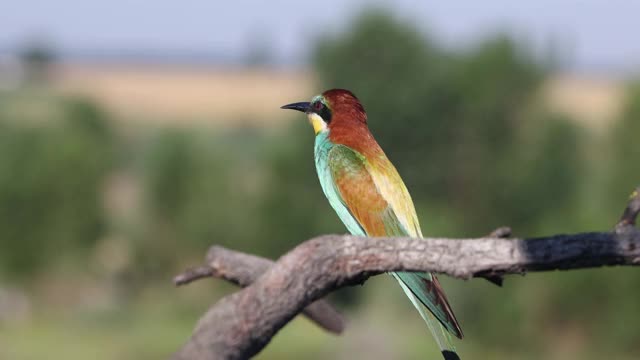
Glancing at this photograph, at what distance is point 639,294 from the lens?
466 inches

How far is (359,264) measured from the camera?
2.23 meters

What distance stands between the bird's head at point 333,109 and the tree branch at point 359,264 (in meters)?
0.72

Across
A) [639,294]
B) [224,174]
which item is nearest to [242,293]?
[639,294]

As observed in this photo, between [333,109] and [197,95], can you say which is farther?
[197,95]

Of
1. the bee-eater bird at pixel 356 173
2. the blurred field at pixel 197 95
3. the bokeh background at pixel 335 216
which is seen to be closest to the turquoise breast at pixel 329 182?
the bee-eater bird at pixel 356 173

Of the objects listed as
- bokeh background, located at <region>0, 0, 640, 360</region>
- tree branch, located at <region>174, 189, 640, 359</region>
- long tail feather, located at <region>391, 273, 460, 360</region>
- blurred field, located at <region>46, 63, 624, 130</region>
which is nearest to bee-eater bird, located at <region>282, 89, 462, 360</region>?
long tail feather, located at <region>391, 273, 460, 360</region>

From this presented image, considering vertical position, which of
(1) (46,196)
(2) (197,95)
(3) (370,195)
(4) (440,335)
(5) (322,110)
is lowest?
(2) (197,95)

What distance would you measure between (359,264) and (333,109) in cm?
81

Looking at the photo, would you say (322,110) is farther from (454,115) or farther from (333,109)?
(454,115)

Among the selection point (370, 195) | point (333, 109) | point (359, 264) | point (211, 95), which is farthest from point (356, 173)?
point (211, 95)

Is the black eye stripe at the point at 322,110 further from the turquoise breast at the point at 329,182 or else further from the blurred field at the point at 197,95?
the blurred field at the point at 197,95

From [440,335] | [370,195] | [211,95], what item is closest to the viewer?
[440,335]

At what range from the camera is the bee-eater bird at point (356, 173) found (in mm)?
2875

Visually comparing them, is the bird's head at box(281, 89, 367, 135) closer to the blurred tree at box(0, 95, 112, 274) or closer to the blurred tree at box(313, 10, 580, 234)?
the blurred tree at box(0, 95, 112, 274)
